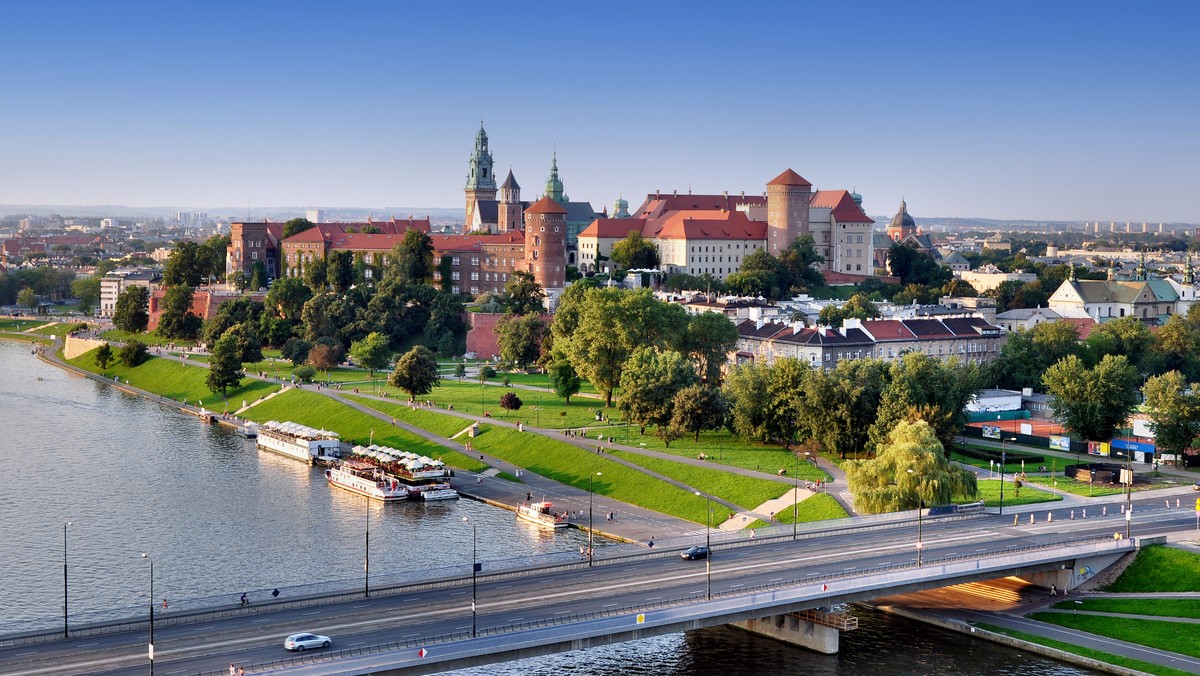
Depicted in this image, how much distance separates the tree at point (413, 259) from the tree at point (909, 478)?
7598 cm

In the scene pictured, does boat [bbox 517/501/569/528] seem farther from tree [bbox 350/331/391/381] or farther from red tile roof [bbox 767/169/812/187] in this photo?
red tile roof [bbox 767/169/812/187]

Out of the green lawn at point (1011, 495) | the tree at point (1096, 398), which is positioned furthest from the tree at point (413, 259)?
the green lawn at point (1011, 495)

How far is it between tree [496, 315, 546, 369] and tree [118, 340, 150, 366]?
38.5 meters

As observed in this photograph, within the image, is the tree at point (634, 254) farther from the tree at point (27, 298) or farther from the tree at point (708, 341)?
the tree at point (27, 298)

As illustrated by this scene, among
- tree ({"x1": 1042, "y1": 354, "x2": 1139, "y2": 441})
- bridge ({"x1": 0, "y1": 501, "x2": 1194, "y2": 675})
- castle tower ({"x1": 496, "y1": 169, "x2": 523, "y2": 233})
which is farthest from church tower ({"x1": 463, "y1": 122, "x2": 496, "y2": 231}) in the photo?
bridge ({"x1": 0, "y1": 501, "x2": 1194, "y2": 675})

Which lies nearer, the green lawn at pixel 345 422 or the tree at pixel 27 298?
the green lawn at pixel 345 422

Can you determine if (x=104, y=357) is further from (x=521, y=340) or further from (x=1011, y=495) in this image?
(x=1011, y=495)

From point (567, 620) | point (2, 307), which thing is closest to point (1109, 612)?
point (567, 620)

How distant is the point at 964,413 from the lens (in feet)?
243

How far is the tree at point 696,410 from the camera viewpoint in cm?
7450

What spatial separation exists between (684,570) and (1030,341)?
56.5m

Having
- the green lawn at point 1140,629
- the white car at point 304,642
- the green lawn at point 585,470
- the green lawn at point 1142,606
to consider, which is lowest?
the green lawn at point 1140,629

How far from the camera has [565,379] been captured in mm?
90000

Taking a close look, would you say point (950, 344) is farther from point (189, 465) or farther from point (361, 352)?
point (189, 465)
